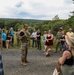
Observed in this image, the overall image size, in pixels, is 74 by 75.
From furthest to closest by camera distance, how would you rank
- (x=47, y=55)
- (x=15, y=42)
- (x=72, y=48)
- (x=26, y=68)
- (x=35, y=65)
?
(x=15, y=42) → (x=47, y=55) → (x=35, y=65) → (x=26, y=68) → (x=72, y=48)

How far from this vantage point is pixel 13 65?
14680 millimetres

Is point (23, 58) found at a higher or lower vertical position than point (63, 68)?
lower

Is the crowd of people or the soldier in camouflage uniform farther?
the soldier in camouflage uniform

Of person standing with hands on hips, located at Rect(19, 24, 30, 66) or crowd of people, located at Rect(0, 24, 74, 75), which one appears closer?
crowd of people, located at Rect(0, 24, 74, 75)

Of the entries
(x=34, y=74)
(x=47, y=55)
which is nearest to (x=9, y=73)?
(x=34, y=74)

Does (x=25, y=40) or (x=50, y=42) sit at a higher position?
(x=25, y=40)

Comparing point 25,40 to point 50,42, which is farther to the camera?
point 50,42

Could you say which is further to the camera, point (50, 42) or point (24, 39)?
point (50, 42)

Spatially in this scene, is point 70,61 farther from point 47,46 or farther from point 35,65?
point 47,46

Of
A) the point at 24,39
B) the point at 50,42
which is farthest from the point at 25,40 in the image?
the point at 50,42

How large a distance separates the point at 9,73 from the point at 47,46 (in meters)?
6.97

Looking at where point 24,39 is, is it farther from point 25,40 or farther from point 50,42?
point 50,42

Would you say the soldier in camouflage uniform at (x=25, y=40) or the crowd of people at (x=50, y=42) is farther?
the soldier in camouflage uniform at (x=25, y=40)

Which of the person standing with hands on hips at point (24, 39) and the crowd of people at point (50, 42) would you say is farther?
the person standing with hands on hips at point (24, 39)
